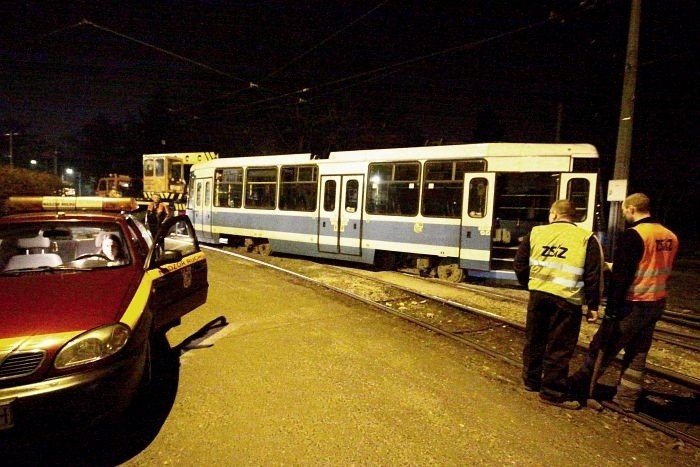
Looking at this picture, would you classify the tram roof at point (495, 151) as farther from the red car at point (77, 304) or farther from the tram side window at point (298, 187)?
the red car at point (77, 304)

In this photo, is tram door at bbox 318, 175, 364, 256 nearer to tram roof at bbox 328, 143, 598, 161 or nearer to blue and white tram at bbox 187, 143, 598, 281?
blue and white tram at bbox 187, 143, 598, 281

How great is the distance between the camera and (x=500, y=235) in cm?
951

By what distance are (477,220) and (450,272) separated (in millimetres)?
1636

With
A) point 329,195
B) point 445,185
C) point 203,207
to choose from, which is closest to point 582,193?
point 445,185

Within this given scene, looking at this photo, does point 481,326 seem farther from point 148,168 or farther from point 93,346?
point 148,168

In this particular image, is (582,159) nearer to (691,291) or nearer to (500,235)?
(500,235)

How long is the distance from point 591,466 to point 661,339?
4404 millimetres

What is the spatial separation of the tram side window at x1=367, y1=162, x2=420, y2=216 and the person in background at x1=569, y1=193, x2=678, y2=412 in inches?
257

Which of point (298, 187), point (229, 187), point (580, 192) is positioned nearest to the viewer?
point (580, 192)

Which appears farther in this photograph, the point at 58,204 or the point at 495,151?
the point at 495,151

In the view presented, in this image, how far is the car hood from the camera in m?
2.97

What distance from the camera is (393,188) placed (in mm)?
10664

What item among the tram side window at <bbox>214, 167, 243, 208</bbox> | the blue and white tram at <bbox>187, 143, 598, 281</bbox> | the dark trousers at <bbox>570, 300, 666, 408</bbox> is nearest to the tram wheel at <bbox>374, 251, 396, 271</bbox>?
the blue and white tram at <bbox>187, 143, 598, 281</bbox>

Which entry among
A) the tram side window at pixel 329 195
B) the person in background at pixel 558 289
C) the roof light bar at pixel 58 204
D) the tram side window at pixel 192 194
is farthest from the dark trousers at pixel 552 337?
the tram side window at pixel 192 194
